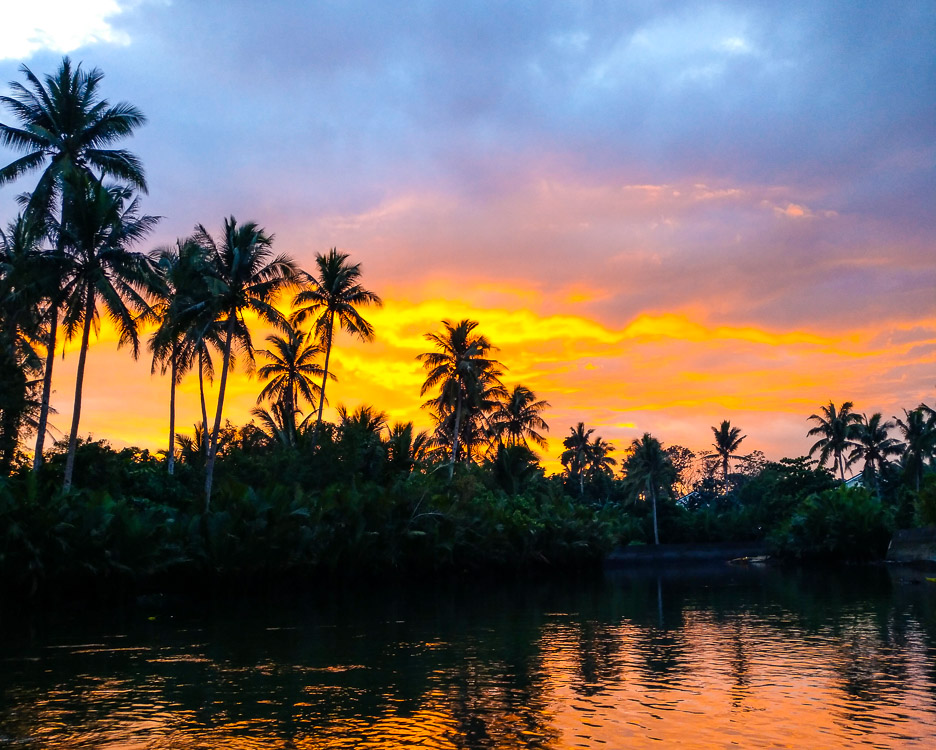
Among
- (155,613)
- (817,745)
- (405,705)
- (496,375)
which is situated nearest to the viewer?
(817,745)

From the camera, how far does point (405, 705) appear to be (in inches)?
420

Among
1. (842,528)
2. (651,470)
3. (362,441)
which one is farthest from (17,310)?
(651,470)

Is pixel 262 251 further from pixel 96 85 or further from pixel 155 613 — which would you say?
pixel 155 613

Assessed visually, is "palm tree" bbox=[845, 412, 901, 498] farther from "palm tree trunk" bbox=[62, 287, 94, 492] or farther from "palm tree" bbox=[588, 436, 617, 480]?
"palm tree trunk" bbox=[62, 287, 94, 492]

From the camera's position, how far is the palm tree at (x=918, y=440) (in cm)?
5775

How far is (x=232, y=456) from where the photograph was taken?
42031 millimetres

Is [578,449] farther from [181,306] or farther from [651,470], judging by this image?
[181,306]

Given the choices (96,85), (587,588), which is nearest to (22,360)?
(96,85)

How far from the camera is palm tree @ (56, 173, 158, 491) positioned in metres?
28.5

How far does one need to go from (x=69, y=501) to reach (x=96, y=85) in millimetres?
15522

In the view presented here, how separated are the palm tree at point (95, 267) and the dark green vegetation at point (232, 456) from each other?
0.21ft

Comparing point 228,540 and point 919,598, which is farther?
point 228,540

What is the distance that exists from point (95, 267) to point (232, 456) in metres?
15.3

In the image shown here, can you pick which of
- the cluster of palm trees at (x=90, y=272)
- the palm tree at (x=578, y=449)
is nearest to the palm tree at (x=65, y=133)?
the cluster of palm trees at (x=90, y=272)
